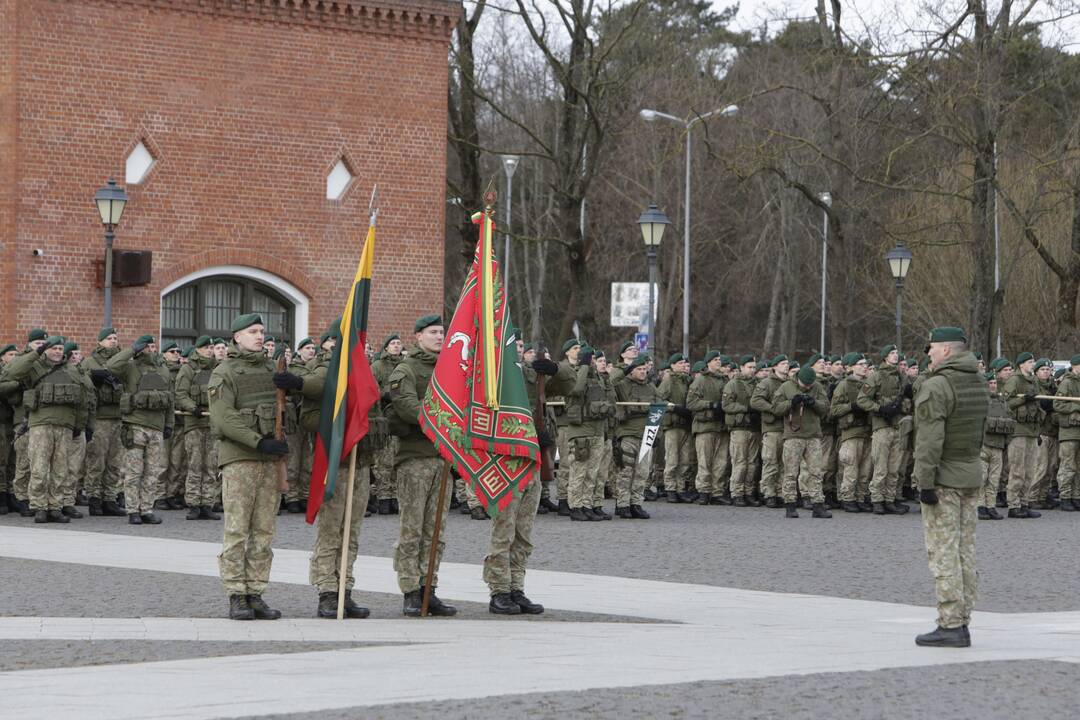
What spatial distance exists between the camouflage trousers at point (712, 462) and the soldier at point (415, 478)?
12169mm

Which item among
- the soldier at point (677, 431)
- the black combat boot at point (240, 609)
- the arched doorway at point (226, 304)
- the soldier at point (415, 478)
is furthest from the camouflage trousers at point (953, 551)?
the arched doorway at point (226, 304)

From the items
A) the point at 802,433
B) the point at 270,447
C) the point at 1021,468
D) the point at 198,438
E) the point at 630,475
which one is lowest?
the point at 630,475

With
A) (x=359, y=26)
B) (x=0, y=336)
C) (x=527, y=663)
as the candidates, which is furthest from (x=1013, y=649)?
(x=359, y=26)

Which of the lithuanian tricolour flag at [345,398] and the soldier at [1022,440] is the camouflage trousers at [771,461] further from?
the lithuanian tricolour flag at [345,398]

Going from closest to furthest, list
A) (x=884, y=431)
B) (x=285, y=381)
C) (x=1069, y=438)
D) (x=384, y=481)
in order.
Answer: (x=285, y=381) < (x=384, y=481) < (x=884, y=431) < (x=1069, y=438)

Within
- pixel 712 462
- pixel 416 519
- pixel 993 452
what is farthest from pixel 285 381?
pixel 712 462

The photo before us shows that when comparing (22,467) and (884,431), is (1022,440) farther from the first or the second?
(22,467)

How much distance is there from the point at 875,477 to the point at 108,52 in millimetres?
14567

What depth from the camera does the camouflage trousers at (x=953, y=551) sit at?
10.1 meters

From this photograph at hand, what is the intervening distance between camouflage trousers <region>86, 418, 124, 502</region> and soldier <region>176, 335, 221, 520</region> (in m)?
0.94

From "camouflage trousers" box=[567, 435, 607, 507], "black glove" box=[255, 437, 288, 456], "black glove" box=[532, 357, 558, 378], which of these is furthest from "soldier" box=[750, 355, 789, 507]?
"black glove" box=[255, 437, 288, 456]

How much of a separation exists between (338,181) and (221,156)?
7.47 ft

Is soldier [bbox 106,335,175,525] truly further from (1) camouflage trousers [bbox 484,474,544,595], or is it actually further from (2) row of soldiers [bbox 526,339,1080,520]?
(1) camouflage trousers [bbox 484,474,544,595]

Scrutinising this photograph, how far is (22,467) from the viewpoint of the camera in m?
19.4
